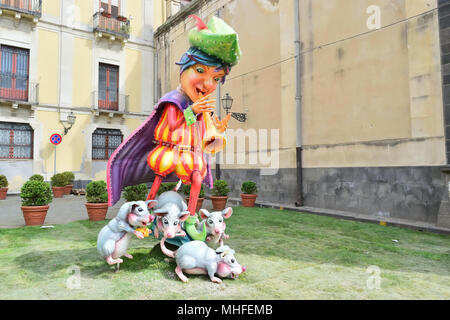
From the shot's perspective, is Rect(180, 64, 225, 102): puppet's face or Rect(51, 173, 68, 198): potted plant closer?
Rect(180, 64, 225, 102): puppet's face

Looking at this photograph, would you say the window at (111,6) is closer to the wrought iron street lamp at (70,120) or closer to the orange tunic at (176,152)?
the wrought iron street lamp at (70,120)

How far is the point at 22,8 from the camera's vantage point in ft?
46.0

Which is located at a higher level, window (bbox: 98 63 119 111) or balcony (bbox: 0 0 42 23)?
balcony (bbox: 0 0 42 23)

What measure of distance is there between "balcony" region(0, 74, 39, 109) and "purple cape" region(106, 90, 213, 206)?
12440 mm

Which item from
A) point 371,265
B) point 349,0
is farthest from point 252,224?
point 349,0

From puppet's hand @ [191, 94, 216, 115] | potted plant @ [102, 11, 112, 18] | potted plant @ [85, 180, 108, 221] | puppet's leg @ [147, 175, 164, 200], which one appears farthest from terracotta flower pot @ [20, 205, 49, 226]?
potted plant @ [102, 11, 112, 18]

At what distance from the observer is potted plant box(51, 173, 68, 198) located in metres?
12.9

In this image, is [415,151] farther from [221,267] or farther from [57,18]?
[57,18]

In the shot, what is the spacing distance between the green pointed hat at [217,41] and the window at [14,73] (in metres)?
13.7

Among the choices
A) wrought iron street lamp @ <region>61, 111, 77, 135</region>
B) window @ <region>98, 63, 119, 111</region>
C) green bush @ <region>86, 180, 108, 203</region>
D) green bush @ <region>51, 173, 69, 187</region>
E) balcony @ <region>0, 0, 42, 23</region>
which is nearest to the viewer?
green bush @ <region>86, 180, 108, 203</region>

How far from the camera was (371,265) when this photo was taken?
4043 mm

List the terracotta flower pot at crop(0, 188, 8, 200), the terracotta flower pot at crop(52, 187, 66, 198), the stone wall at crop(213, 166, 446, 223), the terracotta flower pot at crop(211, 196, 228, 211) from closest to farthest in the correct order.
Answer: the stone wall at crop(213, 166, 446, 223)
the terracotta flower pot at crop(211, 196, 228, 211)
the terracotta flower pot at crop(0, 188, 8, 200)
the terracotta flower pot at crop(52, 187, 66, 198)

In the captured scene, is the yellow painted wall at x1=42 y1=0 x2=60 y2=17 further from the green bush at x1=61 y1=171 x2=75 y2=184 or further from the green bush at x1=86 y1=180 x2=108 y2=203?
the green bush at x1=86 y1=180 x2=108 y2=203

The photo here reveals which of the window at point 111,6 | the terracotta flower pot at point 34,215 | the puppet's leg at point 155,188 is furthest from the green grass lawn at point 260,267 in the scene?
the window at point 111,6
